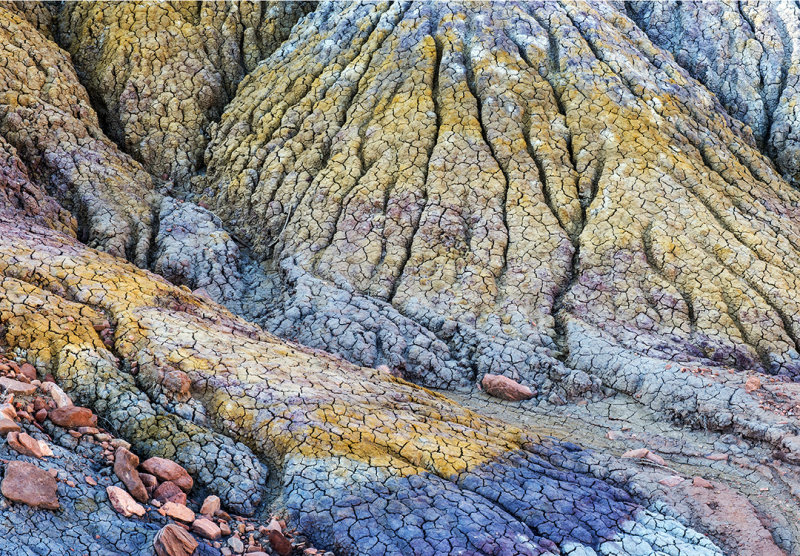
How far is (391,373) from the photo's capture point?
325 inches

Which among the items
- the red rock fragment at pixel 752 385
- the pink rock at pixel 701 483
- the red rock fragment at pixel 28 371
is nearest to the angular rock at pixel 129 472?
→ the red rock fragment at pixel 28 371

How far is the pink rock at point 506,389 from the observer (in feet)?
26.6

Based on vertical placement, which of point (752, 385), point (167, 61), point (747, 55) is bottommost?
point (752, 385)

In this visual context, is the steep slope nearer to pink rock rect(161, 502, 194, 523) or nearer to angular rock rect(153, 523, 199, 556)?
pink rock rect(161, 502, 194, 523)

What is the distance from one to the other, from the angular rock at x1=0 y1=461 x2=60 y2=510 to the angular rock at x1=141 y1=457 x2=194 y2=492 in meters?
0.71

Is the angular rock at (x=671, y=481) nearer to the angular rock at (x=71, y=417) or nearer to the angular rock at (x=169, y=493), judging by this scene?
the angular rock at (x=169, y=493)

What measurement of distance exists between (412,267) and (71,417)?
197 inches

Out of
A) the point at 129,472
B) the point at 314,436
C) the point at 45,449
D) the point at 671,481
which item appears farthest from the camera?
the point at 671,481

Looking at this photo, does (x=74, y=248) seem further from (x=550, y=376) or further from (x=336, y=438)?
(x=550, y=376)

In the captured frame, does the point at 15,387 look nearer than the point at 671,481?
Yes

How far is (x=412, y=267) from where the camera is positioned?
31.3ft

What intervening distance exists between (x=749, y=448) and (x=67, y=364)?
5.82 meters

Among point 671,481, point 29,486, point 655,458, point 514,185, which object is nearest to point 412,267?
point 514,185

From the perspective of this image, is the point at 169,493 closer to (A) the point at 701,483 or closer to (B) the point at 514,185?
(A) the point at 701,483
